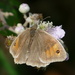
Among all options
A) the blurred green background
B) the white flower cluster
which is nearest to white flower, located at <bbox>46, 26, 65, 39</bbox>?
the white flower cluster

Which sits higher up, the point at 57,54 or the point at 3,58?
the point at 57,54

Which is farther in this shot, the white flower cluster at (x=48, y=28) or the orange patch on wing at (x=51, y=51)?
the white flower cluster at (x=48, y=28)

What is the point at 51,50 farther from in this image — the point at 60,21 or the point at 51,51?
the point at 60,21

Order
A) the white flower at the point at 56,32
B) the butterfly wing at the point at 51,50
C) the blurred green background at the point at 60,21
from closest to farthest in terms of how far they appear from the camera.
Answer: the butterfly wing at the point at 51,50 < the white flower at the point at 56,32 < the blurred green background at the point at 60,21

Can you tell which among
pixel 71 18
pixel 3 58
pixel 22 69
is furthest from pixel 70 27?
pixel 3 58

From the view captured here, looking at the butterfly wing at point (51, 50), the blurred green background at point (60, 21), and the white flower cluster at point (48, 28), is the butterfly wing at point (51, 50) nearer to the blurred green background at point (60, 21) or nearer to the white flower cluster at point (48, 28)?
the white flower cluster at point (48, 28)

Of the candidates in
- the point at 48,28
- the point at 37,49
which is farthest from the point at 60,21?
the point at 37,49

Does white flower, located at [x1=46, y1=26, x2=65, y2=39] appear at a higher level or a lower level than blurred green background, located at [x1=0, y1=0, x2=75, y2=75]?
higher

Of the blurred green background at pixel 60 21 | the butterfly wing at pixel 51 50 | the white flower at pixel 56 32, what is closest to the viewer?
the butterfly wing at pixel 51 50

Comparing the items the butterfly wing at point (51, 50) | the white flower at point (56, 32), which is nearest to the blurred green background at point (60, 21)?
the white flower at point (56, 32)

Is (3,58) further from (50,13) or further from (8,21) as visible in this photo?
(50,13)

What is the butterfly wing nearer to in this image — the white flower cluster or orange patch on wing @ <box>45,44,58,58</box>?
orange patch on wing @ <box>45,44,58,58</box>
